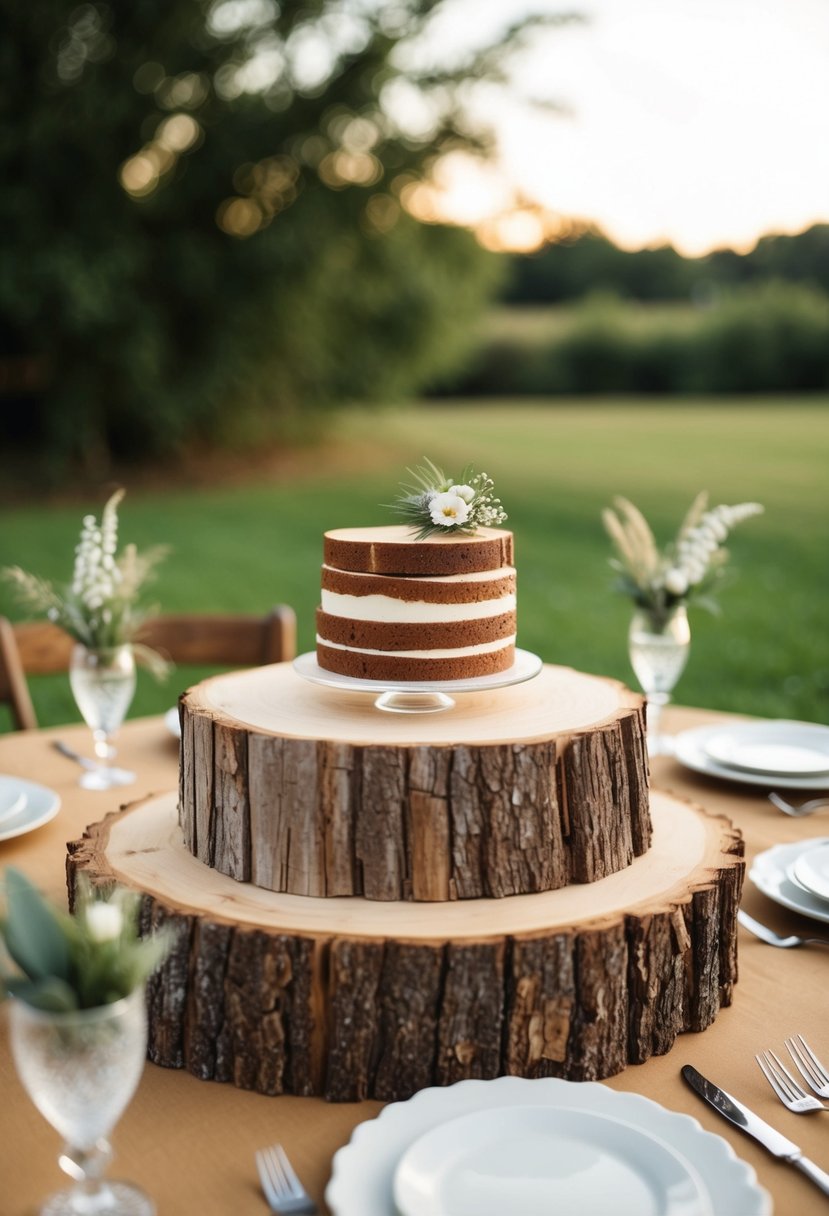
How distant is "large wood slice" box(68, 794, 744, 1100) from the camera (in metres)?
1.80

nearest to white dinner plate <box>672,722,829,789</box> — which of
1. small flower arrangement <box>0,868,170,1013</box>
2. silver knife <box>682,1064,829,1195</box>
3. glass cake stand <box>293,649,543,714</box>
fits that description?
glass cake stand <box>293,649,543,714</box>

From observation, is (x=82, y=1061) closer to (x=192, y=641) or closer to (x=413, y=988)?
(x=413, y=988)

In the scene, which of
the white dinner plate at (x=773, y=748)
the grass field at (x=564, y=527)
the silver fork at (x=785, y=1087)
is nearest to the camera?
the silver fork at (x=785, y=1087)

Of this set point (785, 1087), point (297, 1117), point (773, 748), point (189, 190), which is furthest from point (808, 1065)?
point (189, 190)

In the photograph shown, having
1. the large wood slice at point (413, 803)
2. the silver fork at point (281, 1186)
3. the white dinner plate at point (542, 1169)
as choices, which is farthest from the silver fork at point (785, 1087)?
the silver fork at point (281, 1186)

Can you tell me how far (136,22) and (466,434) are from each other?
1186 cm

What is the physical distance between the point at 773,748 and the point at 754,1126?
1.66m

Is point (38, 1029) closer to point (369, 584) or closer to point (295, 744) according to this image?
point (295, 744)

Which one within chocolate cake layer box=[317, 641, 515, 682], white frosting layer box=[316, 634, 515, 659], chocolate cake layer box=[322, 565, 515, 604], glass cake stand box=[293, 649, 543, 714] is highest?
chocolate cake layer box=[322, 565, 515, 604]

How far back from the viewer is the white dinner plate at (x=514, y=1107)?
1395 mm

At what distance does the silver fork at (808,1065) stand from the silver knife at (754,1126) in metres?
0.12

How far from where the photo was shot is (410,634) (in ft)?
7.14

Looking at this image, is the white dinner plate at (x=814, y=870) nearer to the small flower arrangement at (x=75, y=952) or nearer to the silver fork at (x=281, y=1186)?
the silver fork at (x=281, y=1186)

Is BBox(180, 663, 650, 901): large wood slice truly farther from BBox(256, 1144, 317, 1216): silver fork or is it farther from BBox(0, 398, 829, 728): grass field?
BBox(0, 398, 829, 728): grass field
